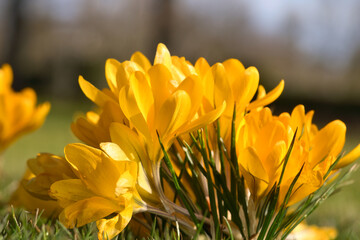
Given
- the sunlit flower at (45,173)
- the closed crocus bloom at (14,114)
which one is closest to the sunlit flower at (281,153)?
the sunlit flower at (45,173)

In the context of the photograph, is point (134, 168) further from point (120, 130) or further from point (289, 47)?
point (289, 47)

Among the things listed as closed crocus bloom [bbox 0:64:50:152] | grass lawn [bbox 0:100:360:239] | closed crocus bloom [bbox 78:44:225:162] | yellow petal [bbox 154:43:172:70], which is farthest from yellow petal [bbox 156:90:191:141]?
closed crocus bloom [bbox 0:64:50:152]

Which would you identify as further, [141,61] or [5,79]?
[5,79]

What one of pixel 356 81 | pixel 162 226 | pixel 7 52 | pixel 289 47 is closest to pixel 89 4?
pixel 289 47

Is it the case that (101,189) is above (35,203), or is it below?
above

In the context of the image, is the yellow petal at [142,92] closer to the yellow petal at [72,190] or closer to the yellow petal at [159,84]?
the yellow petal at [159,84]

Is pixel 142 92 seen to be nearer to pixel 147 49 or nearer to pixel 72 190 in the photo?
pixel 72 190

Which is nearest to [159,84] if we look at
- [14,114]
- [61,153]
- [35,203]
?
[35,203]
